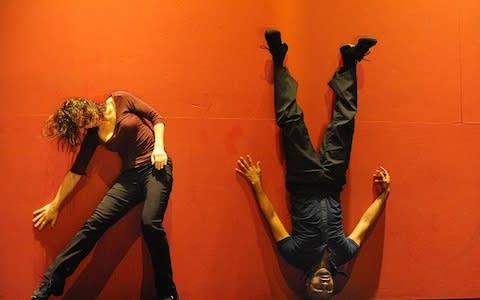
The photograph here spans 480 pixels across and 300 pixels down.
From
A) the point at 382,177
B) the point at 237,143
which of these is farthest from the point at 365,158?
the point at 237,143

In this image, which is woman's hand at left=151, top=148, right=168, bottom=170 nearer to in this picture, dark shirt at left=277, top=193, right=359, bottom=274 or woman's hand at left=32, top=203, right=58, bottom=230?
woman's hand at left=32, top=203, right=58, bottom=230

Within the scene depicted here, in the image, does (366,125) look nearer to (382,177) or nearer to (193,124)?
(382,177)

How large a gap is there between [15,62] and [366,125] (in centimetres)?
243

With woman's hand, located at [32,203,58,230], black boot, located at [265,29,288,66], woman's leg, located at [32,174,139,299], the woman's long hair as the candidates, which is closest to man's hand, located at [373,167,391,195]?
black boot, located at [265,29,288,66]

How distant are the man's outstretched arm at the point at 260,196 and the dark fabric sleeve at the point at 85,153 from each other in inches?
38.0

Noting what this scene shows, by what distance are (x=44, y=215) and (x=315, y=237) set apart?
176 cm

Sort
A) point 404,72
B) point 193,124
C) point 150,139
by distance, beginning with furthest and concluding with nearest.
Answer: point 404,72 < point 193,124 < point 150,139

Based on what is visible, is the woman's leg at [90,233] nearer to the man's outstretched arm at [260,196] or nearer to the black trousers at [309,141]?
the man's outstretched arm at [260,196]

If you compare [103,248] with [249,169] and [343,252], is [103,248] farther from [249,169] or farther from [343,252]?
[343,252]

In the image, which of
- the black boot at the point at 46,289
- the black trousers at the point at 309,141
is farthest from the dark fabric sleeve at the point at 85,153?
the black trousers at the point at 309,141

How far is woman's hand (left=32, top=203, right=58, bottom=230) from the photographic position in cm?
307

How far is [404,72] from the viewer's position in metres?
3.48

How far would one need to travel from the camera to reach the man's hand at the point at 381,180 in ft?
11.1

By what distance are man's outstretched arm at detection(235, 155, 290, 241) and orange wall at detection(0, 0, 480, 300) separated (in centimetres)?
7
